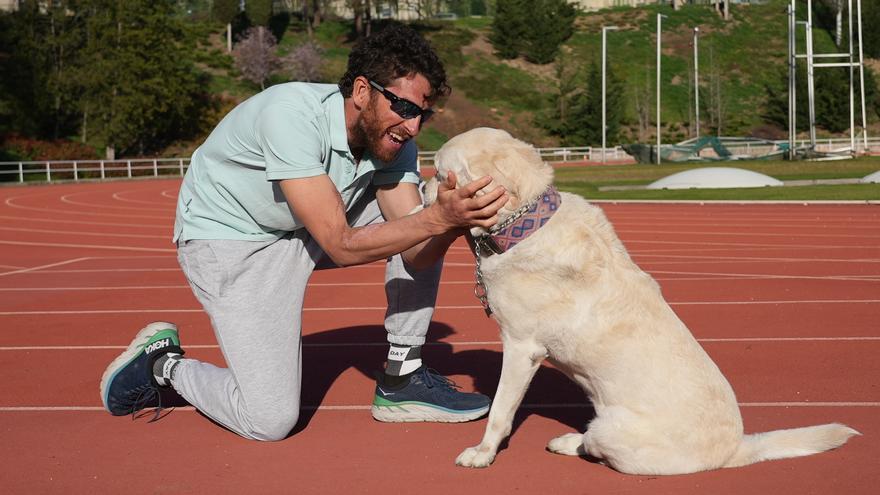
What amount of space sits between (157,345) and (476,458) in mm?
2125

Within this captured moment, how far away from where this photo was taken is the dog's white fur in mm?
3906

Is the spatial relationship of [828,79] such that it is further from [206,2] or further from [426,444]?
[426,444]

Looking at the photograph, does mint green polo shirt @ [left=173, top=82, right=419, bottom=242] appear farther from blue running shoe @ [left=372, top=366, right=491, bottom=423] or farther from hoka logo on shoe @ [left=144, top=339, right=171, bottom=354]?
blue running shoe @ [left=372, top=366, right=491, bottom=423]

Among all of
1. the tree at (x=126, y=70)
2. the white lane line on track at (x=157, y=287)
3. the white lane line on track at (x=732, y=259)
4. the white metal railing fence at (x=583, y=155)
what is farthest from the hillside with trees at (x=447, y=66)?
the white lane line on track at (x=732, y=259)

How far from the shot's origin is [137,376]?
5.22 meters

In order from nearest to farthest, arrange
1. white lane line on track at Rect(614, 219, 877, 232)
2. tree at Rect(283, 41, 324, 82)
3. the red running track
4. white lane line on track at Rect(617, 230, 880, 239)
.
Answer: the red running track, white lane line on track at Rect(617, 230, 880, 239), white lane line on track at Rect(614, 219, 877, 232), tree at Rect(283, 41, 324, 82)

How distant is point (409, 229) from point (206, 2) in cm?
10302

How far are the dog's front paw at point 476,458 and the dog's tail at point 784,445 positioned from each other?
1004mm

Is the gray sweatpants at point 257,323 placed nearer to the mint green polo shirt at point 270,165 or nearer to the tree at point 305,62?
the mint green polo shirt at point 270,165

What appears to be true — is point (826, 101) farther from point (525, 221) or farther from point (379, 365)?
point (525, 221)

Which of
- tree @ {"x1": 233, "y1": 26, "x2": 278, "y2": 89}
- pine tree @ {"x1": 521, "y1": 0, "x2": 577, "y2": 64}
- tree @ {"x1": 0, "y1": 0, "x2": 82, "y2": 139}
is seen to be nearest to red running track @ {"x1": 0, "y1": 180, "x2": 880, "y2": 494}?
tree @ {"x1": 0, "y1": 0, "x2": 82, "y2": 139}

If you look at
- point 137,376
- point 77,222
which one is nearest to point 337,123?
point 137,376

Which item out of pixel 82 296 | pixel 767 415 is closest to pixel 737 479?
pixel 767 415

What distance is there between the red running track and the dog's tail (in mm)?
67
